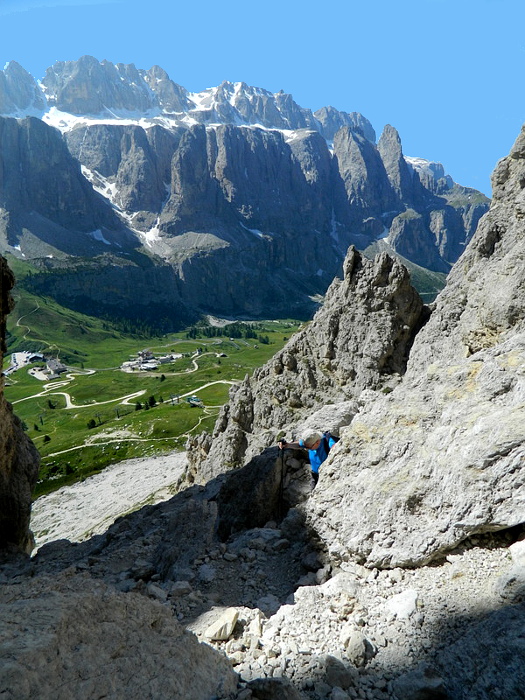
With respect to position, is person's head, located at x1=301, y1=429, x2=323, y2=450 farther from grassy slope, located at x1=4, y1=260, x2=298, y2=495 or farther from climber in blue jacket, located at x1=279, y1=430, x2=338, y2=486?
grassy slope, located at x1=4, y1=260, x2=298, y2=495

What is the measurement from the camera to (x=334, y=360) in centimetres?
4603

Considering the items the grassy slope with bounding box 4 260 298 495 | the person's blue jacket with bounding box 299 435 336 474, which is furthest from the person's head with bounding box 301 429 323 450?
the grassy slope with bounding box 4 260 298 495

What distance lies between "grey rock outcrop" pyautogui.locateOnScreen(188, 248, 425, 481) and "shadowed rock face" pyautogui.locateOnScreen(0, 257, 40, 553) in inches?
744

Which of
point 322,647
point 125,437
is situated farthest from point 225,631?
point 125,437

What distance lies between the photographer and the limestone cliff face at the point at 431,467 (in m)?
8.76

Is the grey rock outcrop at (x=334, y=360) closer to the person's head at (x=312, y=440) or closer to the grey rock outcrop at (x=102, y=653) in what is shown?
the person's head at (x=312, y=440)

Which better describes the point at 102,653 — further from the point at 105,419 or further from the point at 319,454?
the point at 105,419

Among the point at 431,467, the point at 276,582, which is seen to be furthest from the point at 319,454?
the point at 431,467

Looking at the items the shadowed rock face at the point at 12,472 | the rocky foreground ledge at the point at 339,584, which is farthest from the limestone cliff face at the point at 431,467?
the shadowed rock face at the point at 12,472

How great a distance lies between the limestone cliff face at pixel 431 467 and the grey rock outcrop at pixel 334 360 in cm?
2709

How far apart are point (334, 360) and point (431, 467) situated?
36060 mm

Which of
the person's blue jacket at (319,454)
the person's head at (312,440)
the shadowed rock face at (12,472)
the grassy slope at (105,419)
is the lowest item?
the grassy slope at (105,419)

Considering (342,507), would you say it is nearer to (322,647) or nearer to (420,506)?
(420,506)

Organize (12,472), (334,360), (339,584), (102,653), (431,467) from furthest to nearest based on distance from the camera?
1. (334,360)
2. (12,472)
3. (431,467)
4. (339,584)
5. (102,653)
